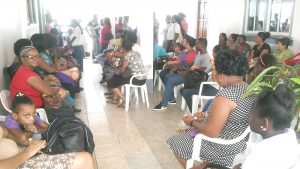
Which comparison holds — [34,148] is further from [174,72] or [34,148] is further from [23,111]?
[174,72]

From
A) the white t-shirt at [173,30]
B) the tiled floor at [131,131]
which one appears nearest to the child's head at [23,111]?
the tiled floor at [131,131]

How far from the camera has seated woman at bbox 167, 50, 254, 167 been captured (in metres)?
1.88

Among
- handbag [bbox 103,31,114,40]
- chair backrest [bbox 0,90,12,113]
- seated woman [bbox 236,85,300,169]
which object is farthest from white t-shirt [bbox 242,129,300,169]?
handbag [bbox 103,31,114,40]

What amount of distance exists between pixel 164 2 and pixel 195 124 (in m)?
7.59

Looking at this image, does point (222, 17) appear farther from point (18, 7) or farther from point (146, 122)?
point (18, 7)

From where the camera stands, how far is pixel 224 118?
187 centimetres

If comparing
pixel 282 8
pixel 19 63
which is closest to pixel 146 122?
pixel 19 63

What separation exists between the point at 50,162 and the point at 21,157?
0.17 meters

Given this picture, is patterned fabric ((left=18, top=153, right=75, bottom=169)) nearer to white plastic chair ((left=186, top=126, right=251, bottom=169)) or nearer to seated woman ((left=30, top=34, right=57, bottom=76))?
white plastic chair ((left=186, top=126, right=251, bottom=169))

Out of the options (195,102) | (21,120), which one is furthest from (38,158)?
(195,102)

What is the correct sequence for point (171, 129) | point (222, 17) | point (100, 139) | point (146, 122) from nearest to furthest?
point (100, 139)
point (171, 129)
point (146, 122)
point (222, 17)

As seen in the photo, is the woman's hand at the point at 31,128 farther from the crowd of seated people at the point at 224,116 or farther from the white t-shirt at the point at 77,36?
the white t-shirt at the point at 77,36

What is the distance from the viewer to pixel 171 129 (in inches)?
143

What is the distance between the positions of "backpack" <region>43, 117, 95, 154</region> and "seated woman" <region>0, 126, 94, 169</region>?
143mm
